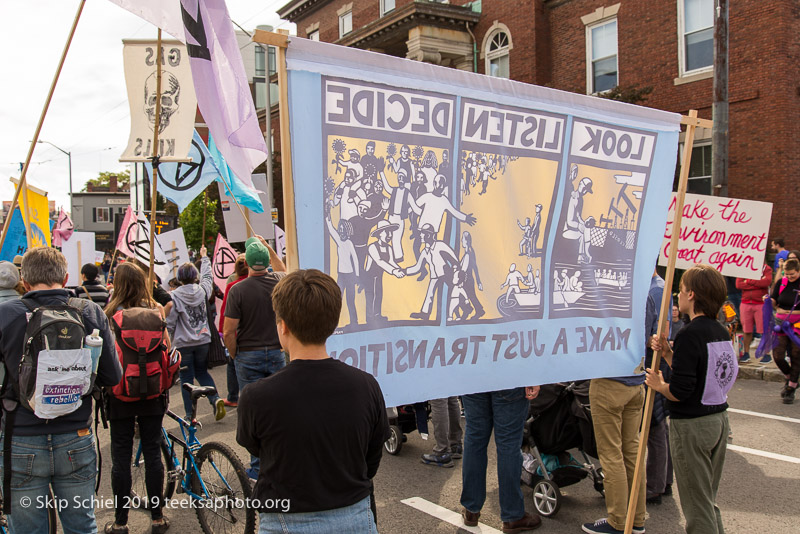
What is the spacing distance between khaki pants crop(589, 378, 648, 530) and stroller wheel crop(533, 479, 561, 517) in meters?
0.46

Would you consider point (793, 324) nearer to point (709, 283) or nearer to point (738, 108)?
point (709, 283)

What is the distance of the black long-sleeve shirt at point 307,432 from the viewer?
2.10 metres

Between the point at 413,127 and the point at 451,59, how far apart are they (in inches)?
765

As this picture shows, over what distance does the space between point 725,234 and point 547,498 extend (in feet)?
16.7

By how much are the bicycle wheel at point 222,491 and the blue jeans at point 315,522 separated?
6.67 feet

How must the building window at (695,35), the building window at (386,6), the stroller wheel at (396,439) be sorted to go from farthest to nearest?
the building window at (386,6)
the building window at (695,35)
the stroller wheel at (396,439)

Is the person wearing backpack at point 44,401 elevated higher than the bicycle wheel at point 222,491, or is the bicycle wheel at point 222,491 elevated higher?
the person wearing backpack at point 44,401

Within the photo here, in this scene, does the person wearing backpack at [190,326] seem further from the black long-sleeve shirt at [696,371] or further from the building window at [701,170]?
the building window at [701,170]

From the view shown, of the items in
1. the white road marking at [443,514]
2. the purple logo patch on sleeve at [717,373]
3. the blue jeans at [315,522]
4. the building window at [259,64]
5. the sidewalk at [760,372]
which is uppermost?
the building window at [259,64]

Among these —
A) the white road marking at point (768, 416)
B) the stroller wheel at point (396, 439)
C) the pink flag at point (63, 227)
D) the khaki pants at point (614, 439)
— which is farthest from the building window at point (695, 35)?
the pink flag at point (63, 227)

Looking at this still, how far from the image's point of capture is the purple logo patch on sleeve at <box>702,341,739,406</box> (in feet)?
11.3

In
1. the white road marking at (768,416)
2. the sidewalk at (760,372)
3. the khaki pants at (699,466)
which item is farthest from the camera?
the sidewalk at (760,372)

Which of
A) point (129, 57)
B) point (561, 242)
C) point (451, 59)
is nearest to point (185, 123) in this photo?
point (129, 57)

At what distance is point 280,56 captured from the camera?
2.81 m
